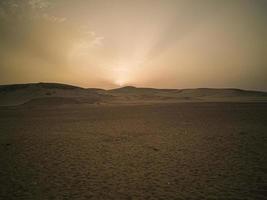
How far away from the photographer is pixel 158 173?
23.9 ft

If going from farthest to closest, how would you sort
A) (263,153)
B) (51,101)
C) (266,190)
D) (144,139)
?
(51,101) → (144,139) → (263,153) → (266,190)

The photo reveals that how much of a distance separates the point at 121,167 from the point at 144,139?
476 cm

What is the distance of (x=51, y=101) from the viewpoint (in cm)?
4631

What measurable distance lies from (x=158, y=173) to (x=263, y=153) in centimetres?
493

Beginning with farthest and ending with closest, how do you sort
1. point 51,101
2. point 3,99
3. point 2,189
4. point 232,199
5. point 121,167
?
point 3,99 → point 51,101 → point 121,167 → point 2,189 → point 232,199

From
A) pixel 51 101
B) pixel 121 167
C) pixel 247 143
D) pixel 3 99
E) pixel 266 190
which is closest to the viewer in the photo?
pixel 266 190

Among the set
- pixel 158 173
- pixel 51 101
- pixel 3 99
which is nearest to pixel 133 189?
pixel 158 173

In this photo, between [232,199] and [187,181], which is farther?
[187,181]

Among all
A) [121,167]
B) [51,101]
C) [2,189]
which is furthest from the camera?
[51,101]

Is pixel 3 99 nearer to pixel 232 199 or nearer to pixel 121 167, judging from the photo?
pixel 121 167

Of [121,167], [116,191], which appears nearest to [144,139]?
[121,167]

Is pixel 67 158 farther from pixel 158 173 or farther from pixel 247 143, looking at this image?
pixel 247 143

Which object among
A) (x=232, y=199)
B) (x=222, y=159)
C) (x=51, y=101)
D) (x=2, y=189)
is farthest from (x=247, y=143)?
(x=51, y=101)

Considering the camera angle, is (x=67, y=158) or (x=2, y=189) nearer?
(x=2, y=189)
